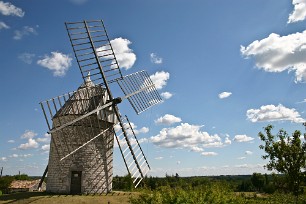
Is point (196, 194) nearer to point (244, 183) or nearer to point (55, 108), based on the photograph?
point (55, 108)

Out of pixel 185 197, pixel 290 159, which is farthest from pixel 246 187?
pixel 185 197

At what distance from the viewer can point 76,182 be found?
19.1m

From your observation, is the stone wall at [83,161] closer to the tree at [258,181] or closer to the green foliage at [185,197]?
the green foliage at [185,197]

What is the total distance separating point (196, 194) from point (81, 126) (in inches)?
392

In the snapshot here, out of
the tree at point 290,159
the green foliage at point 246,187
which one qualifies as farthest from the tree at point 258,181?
the tree at point 290,159

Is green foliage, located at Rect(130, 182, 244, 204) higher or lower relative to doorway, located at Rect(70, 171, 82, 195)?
lower

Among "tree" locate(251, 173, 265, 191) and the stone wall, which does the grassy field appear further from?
"tree" locate(251, 173, 265, 191)

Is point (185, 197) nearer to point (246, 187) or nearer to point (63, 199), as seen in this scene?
point (63, 199)

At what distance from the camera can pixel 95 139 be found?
1947 cm

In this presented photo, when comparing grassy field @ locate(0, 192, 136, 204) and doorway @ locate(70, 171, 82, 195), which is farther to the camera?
doorway @ locate(70, 171, 82, 195)

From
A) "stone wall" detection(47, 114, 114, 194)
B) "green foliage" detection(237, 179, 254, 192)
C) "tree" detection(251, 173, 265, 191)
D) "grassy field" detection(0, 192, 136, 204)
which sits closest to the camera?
"grassy field" detection(0, 192, 136, 204)

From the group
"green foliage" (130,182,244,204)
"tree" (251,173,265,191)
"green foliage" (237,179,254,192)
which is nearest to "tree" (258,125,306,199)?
"green foliage" (130,182,244,204)

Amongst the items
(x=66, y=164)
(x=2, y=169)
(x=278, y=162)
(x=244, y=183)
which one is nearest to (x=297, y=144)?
(x=278, y=162)

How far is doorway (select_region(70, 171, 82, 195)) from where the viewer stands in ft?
62.3
